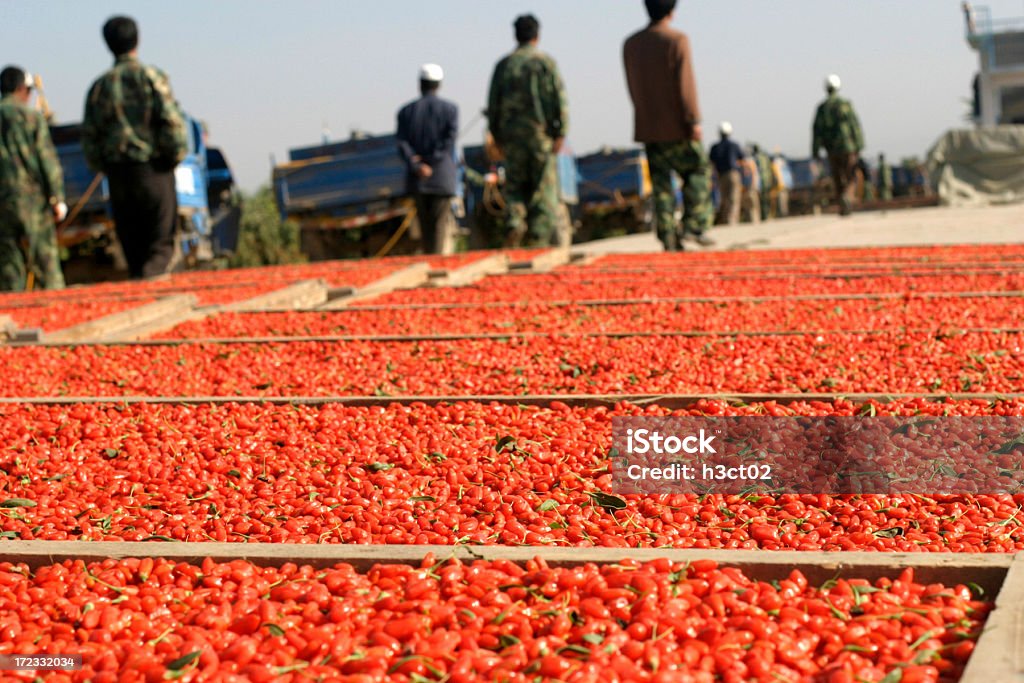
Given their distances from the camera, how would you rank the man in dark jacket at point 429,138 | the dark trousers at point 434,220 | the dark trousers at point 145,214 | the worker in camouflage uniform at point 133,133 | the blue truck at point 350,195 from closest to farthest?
the worker in camouflage uniform at point 133,133 → the dark trousers at point 145,214 → the man in dark jacket at point 429,138 → the dark trousers at point 434,220 → the blue truck at point 350,195

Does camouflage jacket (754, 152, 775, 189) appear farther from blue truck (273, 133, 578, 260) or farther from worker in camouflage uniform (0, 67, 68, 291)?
worker in camouflage uniform (0, 67, 68, 291)

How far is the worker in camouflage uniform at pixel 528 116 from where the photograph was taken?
12.0 meters

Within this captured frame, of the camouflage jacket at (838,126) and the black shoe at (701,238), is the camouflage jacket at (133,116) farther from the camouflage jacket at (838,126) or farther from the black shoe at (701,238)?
the camouflage jacket at (838,126)

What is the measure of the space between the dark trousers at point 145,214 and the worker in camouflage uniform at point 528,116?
3.24 m

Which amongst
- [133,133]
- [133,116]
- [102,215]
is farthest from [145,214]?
[102,215]

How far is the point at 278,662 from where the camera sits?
2293mm

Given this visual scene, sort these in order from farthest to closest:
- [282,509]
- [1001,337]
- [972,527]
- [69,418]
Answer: [1001,337], [69,418], [282,509], [972,527]

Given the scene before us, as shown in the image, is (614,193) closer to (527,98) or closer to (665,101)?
(527,98)

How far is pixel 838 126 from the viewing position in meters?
16.7

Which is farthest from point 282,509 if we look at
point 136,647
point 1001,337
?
point 1001,337

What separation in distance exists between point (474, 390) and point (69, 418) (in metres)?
1.50

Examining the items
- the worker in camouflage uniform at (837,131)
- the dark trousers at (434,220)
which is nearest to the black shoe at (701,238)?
the dark trousers at (434,220)

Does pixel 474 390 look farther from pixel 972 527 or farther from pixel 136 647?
pixel 136 647

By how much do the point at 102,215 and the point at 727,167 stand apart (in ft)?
32.2
